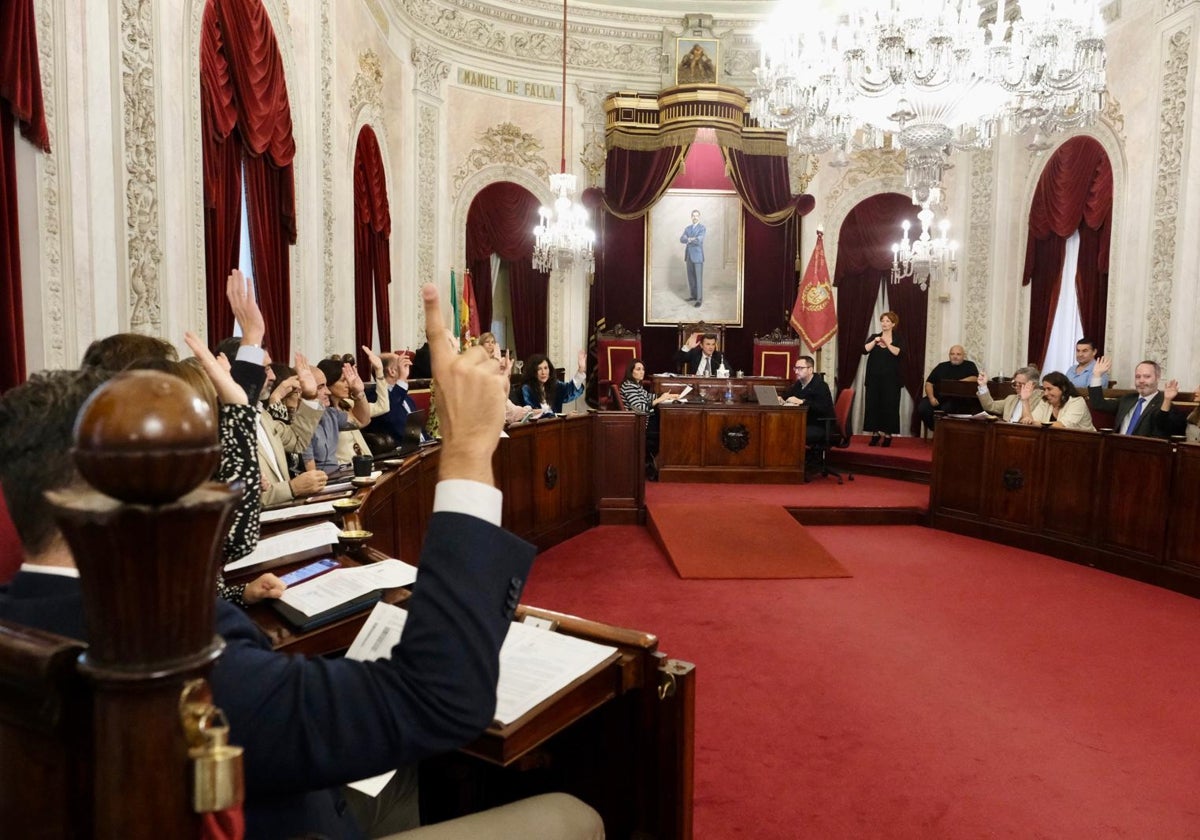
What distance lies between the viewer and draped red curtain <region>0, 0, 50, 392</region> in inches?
114

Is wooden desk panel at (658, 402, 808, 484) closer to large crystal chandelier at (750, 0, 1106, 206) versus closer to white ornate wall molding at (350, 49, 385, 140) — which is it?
large crystal chandelier at (750, 0, 1106, 206)

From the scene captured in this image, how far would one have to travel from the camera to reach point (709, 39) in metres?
11.0

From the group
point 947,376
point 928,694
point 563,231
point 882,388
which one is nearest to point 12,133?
point 928,694

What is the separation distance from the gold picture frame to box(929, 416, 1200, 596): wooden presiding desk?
647 cm

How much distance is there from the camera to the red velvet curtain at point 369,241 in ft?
26.1

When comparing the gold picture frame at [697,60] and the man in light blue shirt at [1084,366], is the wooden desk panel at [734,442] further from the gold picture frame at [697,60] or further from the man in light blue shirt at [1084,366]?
the gold picture frame at [697,60]

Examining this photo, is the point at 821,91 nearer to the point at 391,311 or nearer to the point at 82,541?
the point at 391,311

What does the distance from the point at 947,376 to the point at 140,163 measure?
363 inches

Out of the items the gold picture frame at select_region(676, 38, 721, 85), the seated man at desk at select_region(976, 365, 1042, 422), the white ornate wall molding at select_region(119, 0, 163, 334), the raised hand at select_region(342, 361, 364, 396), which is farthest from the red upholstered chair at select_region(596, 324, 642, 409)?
the white ornate wall molding at select_region(119, 0, 163, 334)

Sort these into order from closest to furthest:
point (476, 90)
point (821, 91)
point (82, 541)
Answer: point (82, 541) < point (821, 91) < point (476, 90)

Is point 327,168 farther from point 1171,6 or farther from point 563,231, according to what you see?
point 1171,6

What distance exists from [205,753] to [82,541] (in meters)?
0.17

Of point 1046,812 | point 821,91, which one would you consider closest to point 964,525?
point 821,91

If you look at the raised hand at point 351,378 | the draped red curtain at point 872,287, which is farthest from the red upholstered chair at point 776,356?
the raised hand at point 351,378
